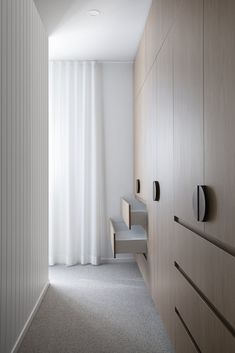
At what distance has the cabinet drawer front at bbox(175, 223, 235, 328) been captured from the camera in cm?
121

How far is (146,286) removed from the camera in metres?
3.40

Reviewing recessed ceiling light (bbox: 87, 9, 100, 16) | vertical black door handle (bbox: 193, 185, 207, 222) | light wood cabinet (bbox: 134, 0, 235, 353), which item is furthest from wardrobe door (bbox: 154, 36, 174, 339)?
recessed ceiling light (bbox: 87, 9, 100, 16)

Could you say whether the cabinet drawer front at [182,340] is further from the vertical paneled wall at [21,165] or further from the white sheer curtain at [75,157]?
the white sheer curtain at [75,157]

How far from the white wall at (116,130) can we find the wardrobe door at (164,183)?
5.75ft

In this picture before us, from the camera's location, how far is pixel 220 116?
1278mm

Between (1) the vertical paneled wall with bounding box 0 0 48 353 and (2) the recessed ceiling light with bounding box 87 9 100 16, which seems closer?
(1) the vertical paneled wall with bounding box 0 0 48 353

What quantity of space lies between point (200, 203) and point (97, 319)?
1.62 metres

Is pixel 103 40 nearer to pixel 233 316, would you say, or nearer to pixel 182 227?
pixel 182 227

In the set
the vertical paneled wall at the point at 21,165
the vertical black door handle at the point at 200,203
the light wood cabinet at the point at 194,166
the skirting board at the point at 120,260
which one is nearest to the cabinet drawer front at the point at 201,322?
the light wood cabinet at the point at 194,166

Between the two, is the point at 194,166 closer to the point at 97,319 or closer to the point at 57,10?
the point at 97,319

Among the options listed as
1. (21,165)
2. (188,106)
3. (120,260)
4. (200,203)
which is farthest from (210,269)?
(120,260)

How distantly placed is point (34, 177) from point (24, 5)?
124cm

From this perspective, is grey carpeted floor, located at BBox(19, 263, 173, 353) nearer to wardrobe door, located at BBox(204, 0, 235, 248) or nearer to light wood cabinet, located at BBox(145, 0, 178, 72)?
wardrobe door, located at BBox(204, 0, 235, 248)

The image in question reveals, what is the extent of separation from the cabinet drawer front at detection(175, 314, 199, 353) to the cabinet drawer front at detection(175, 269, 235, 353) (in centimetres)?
5
